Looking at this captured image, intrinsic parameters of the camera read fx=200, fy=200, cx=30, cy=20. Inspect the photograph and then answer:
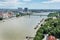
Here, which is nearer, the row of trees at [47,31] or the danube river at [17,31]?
the row of trees at [47,31]

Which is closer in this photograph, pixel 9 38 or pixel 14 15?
pixel 9 38

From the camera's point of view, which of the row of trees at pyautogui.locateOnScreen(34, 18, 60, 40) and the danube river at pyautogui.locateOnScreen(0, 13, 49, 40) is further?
the danube river at pyautogui.locateOnScreen(0, 13, 49, 40)

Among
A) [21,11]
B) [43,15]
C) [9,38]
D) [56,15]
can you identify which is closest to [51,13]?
[56,15]

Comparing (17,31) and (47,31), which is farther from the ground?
(47,31)

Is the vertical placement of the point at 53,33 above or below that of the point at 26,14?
above

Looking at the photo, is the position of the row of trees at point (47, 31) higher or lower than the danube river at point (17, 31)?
higher

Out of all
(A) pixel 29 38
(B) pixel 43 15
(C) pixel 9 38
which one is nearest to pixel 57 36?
(A) pixel 29 38

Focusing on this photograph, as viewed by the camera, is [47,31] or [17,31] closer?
[47,31]

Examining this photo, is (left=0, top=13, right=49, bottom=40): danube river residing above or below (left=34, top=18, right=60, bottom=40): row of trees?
below

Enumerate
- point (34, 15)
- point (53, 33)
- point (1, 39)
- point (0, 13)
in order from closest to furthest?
point (53, 33), point (1, 39), point (0, 13), point (34, 15)

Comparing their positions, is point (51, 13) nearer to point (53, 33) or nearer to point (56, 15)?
point (56, 15)

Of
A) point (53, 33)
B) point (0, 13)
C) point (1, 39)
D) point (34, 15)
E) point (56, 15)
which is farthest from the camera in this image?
point (34, 15)
